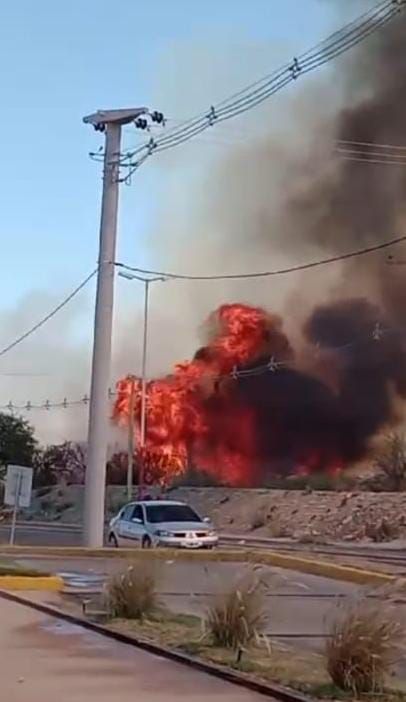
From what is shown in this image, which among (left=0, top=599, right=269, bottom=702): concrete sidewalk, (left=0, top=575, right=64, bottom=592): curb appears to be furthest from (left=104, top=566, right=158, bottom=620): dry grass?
(left=0, top=575, right=64, bottom=592): curb

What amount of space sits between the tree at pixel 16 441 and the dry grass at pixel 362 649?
2162 inches

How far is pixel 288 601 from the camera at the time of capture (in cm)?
1806

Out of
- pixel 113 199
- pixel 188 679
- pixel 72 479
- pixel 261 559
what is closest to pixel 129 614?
pixel 188 679

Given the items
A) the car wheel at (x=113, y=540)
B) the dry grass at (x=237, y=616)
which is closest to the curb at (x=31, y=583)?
the dry grass at (x=237, y=616)

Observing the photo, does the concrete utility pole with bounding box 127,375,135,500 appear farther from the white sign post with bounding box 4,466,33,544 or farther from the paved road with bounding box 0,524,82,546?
the white sign post with bounding box 4,466,33,544

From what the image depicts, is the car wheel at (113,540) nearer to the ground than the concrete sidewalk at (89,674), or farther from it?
farther from it

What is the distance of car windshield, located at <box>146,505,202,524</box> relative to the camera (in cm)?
3005

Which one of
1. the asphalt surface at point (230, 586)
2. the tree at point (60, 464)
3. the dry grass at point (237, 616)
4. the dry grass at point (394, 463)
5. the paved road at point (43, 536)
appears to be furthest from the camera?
the tree at point (60, 464)

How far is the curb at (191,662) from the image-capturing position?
973cm

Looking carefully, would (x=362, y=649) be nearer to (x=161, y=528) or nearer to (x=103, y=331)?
(x=161, y=528)

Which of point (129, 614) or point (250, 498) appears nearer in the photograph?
point (129, 614)

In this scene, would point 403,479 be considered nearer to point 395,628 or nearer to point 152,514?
point 152,514

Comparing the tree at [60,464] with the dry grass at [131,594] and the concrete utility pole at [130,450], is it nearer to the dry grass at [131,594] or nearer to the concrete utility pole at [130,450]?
the concrete utility pole at [130,450]

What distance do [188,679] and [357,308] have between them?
54220mm
